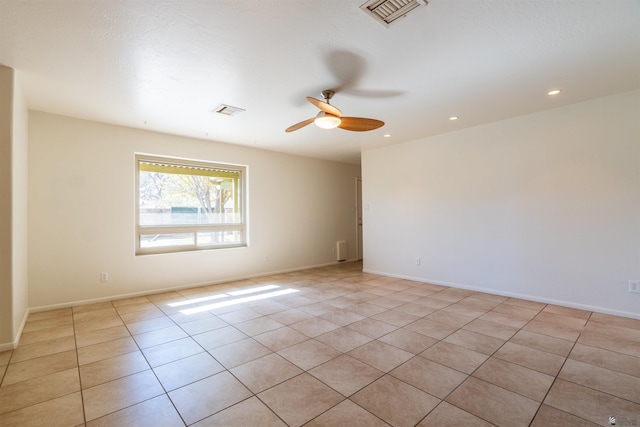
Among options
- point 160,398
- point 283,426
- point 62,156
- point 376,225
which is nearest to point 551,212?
point 376,225

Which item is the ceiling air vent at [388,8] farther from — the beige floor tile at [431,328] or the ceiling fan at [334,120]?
the beige floor tile at [431,328]

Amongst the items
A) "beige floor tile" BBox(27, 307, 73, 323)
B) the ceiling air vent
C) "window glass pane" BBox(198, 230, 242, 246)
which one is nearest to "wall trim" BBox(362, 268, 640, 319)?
"window glass pane" BBox(198, 230, 242, 246)

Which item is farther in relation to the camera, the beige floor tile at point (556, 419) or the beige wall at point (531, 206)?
the beige wall at point (531, 206)

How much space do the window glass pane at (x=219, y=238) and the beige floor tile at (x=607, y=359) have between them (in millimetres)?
5002

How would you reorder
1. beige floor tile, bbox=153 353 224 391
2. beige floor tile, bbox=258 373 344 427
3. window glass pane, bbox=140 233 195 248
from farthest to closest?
window glass pane, bbox=140 233 195 248 < beige floor tile, bbox=153 353 224 391 < beige floor tile, bbox=258 373 344 427

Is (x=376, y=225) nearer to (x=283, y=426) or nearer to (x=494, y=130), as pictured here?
(x=494, y=130)

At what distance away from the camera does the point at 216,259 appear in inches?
204

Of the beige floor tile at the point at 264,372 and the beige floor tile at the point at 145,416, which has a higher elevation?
the beige floor tile at the point at 145,416

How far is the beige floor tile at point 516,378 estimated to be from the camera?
1.94m

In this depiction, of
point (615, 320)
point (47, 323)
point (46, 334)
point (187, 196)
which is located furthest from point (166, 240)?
point (615, 320)

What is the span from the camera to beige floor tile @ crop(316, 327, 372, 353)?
2625 millimetres

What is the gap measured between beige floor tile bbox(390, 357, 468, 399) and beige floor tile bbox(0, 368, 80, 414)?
7.74 ft

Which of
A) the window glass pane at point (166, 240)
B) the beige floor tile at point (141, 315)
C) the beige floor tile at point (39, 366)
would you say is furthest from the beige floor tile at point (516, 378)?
the window glass pane at point (166, 240)

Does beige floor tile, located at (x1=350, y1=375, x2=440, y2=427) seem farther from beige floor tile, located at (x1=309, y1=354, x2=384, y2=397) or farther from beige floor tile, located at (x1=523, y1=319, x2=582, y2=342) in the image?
beige floor tile, located at (x1=523, y1=319, x2=582, y2=342)
